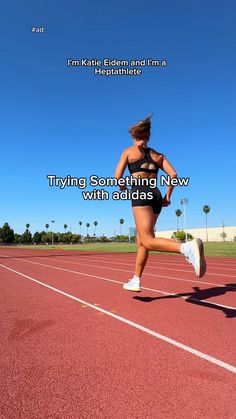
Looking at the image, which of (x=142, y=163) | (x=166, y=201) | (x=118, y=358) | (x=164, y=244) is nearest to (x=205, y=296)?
(x=166, y=201)

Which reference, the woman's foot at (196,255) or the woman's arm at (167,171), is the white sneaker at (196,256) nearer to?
the woman's foot at (196,255)

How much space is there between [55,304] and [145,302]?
4.27 ft

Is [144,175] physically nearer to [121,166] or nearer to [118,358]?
[121,166]

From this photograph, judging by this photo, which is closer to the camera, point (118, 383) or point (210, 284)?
point (118, 383)

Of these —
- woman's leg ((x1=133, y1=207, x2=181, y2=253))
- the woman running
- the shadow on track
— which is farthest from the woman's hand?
the shadow on track

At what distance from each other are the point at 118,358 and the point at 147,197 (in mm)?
2285

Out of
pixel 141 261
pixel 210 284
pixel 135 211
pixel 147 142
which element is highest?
pixel 147 142

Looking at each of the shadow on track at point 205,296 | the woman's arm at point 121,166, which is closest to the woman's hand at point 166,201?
the woman's arm at point 121,166

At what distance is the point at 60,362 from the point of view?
10.2 feet

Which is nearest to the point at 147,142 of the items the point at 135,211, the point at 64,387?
the point at 135,211

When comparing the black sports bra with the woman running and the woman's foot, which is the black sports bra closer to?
the woman running

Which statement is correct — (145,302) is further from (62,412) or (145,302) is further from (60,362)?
(62,412)

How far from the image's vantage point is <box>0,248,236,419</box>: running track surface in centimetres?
234

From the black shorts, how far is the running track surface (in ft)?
4.44
